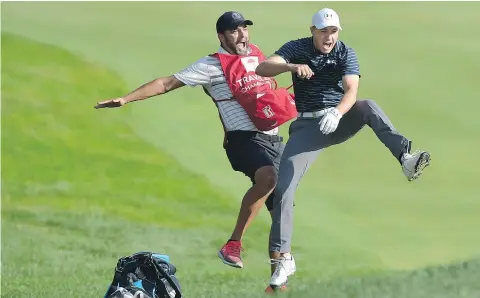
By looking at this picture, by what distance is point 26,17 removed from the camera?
20.7 m

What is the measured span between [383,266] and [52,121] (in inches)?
246

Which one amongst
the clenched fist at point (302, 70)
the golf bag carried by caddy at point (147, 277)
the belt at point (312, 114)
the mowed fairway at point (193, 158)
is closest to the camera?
the golf bag carried by caddy at point (147, 277)

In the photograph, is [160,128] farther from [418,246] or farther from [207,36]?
[418,246]

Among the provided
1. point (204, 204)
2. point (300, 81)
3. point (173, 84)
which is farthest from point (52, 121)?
point (300, 81)

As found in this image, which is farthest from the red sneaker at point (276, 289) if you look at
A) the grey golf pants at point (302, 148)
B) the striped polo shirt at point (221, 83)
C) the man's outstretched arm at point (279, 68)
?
the man's outstretched arm at point (279, 68)

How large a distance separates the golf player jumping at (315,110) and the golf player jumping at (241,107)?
0.64 m

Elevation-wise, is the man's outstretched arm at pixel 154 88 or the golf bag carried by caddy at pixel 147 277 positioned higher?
the man's outstretched arm at pixel 154 88

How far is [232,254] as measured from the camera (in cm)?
1002

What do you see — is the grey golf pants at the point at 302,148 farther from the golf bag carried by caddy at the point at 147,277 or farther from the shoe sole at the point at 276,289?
the golf bag carried by caddy at the point at 147,277

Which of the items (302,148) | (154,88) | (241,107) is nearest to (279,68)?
(302,148)

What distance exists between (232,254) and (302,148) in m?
1.42

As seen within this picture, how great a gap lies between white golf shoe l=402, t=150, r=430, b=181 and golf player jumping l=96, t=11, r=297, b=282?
1.51m

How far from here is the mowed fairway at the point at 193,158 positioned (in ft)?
50.4

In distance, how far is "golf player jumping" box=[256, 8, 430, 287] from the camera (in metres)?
9.04
